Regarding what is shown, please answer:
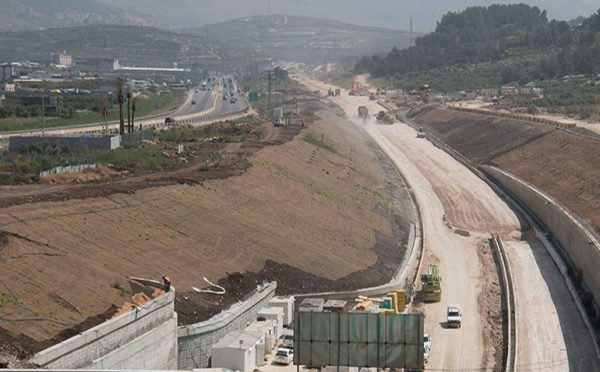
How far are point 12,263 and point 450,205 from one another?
43551 millimetres

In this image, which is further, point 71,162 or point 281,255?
point 71,162

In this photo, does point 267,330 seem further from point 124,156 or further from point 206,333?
point 124,156

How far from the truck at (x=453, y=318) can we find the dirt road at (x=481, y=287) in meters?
0.35

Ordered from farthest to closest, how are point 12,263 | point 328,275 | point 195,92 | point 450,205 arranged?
point 195,92 < point 450,205 < point 328,275 < point 12,263

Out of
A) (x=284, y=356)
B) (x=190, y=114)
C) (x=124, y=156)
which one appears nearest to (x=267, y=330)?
(x=284, y=356)

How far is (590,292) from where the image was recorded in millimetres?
46625

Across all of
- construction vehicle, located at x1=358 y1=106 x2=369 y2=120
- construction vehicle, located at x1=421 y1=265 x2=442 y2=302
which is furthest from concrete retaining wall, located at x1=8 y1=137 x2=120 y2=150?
construction vehicle, located at x1=358 y1=106 x2=369 y2=120

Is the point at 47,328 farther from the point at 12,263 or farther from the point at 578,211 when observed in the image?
the point at 578,211

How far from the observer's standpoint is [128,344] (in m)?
30.0

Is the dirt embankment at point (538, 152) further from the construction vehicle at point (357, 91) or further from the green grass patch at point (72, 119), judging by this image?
the construction vehicle at point (357, 91)

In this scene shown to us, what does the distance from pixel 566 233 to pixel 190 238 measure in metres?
20.7

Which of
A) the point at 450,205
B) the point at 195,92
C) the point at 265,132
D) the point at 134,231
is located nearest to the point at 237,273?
the point at 134,231

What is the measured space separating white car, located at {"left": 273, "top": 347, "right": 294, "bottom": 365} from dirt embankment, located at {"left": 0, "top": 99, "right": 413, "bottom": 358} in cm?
236

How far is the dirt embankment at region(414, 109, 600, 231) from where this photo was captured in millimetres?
65056
